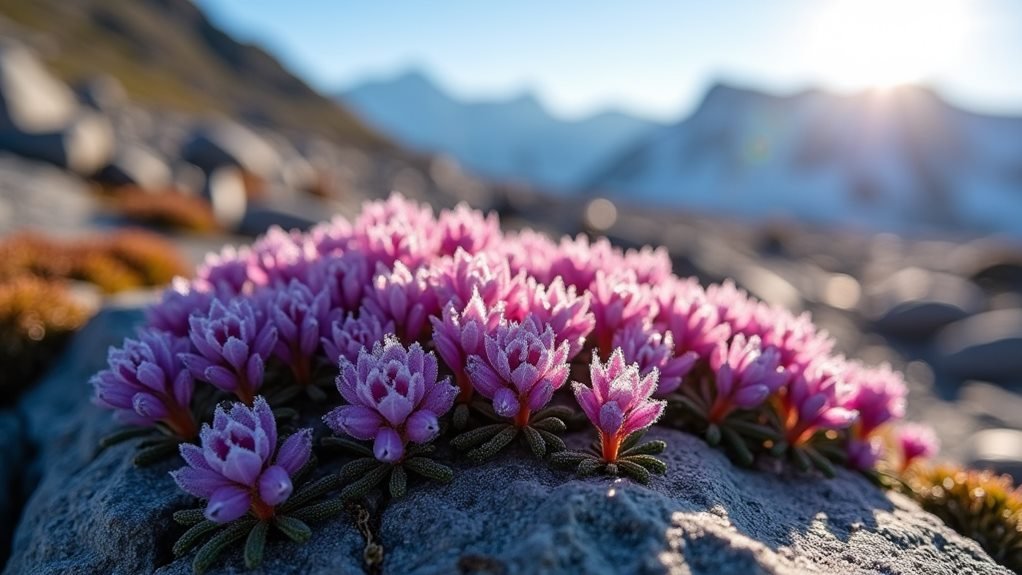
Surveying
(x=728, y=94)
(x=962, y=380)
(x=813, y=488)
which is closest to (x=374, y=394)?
(x=813, y=488)

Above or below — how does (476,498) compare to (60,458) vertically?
above

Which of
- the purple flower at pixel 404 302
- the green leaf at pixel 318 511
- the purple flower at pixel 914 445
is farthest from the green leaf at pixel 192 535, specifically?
the purple flower at pixel 914 445

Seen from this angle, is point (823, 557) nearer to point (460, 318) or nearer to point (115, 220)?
point (460, 318)

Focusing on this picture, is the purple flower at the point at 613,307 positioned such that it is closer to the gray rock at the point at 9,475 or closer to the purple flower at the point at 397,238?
the purple flower at the point at 397,238

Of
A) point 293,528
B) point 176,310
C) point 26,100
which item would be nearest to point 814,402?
point 293,528

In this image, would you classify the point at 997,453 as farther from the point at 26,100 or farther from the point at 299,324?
the point at 26,100
